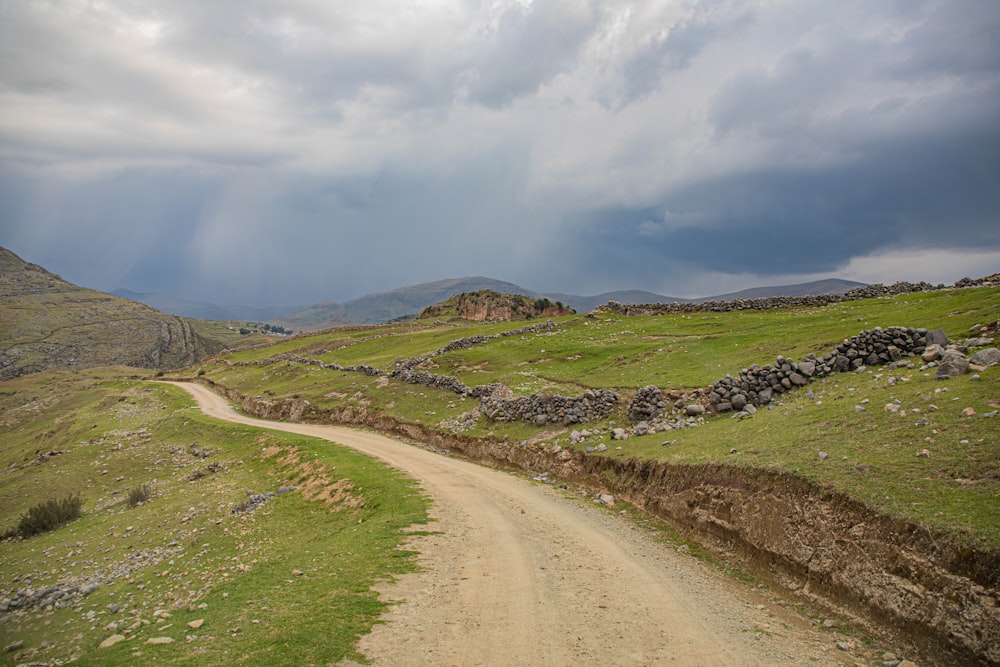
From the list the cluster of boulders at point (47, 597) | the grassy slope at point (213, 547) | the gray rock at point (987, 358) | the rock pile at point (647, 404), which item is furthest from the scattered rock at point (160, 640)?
the gray rock at point (987, 358)

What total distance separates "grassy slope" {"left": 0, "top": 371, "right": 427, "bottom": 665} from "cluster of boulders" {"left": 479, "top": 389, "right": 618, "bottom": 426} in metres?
9.67

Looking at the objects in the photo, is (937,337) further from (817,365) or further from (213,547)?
(213,547)

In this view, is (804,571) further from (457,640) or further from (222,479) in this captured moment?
(222,479)

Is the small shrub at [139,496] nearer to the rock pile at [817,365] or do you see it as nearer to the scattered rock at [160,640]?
the scattered rock at [160,640]

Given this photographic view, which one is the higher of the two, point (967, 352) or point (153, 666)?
point (967, 352)

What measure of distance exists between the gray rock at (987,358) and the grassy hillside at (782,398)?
120cm

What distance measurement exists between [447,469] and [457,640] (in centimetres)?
1701

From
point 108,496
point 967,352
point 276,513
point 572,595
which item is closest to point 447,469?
point 276,513

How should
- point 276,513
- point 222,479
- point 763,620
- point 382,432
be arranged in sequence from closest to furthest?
point 763,620
point 276,513
point 222,479
point 382,432

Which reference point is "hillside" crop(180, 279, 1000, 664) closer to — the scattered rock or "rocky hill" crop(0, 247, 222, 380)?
the scattered rock

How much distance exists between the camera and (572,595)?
10812 mm

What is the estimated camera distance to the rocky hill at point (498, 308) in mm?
105500

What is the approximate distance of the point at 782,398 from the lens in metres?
20.7

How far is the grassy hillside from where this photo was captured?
10.5 meters
